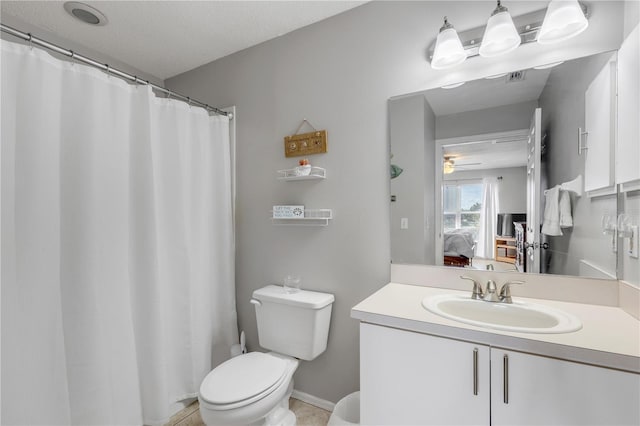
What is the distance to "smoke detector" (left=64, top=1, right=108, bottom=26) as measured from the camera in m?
1.72

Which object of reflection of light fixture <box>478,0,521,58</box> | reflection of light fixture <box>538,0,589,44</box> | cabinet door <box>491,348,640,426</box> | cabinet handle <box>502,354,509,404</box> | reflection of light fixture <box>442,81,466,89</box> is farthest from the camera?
reflection of light fixture <box>442,81,466,89</box>

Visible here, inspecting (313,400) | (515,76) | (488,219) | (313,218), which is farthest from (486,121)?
(313,400)

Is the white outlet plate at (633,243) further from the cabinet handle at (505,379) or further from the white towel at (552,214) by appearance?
the cabinet handle at (505,379)

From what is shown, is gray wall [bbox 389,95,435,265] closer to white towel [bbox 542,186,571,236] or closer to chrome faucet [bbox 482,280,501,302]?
chrome faucet [bbox 482,280,501,302]

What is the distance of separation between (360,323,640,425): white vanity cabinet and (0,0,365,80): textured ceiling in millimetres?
1810

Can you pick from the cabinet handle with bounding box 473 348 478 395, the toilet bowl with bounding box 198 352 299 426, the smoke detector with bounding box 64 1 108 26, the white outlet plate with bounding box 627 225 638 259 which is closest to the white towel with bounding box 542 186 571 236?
the white outlet plate with bounding box 627 225 638 259

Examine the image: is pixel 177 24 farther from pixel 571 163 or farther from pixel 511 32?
pixel 571 163

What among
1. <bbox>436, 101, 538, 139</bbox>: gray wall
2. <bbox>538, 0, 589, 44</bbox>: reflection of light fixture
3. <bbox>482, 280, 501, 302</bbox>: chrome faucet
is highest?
<bbox>538, 0, 589, 44</bbox>: reflection of light fixture

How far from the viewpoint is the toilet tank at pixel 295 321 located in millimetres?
1697

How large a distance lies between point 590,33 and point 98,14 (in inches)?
101

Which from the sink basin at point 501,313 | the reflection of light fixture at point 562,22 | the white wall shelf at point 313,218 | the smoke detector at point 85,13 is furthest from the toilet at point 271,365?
the smoke detector at point 85,13

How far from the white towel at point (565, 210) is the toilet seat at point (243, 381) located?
4.85 ft

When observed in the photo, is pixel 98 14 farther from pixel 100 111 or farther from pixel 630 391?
pixel 630 391

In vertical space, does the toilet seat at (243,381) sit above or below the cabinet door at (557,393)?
below
